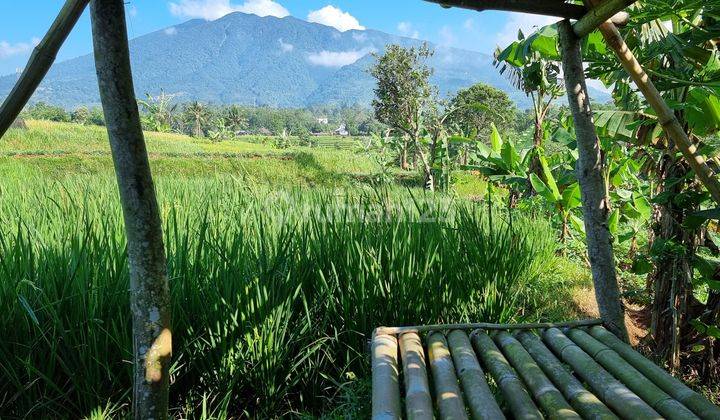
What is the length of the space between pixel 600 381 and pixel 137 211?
972mm

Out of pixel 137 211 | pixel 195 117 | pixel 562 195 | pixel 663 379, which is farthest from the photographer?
pixel 195 117

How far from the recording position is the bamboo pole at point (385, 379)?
880mm

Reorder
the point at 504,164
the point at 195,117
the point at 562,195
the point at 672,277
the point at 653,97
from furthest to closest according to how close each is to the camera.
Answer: the point at 195,117, the point at 504,164, the point at 562,195, the point at 672,277, the point at 653,97

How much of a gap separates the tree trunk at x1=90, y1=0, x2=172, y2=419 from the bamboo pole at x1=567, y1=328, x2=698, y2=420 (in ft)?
3.06

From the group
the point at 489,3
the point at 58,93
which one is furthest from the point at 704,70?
the point at 58,93

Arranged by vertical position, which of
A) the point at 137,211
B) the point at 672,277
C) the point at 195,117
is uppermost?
the point at 195,117

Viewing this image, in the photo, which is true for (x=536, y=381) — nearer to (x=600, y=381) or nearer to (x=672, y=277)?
(x=600, y=381)

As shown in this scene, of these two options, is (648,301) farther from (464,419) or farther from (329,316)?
(464,419)

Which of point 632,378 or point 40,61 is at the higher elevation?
point 40,61

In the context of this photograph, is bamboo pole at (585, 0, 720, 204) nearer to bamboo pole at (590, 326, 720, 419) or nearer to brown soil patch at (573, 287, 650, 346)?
bamboo pole at (590, 326, 720, 419)

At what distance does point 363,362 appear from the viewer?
1.70m

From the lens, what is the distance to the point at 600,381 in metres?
1.01

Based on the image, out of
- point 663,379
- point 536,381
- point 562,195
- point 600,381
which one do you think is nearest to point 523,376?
point 536,381

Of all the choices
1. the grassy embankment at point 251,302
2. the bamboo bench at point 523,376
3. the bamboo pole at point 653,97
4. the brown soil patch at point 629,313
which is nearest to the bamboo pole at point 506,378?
the bamboo bench at point 523,376
